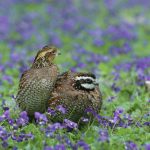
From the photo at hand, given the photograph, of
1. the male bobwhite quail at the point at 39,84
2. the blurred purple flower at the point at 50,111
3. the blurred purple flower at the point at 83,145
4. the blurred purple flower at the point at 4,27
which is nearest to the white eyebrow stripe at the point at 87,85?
the male bobwhite quail at the point at 39,84

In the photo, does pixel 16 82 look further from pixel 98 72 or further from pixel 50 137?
pixel 50 137

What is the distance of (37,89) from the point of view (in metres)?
6.93

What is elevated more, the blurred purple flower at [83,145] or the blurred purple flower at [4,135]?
the blurred purple flower at [4,135]

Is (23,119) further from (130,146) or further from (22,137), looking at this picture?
(130,146)

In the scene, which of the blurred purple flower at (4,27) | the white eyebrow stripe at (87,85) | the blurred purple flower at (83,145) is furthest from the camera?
the blurred purple flower at (4,27)

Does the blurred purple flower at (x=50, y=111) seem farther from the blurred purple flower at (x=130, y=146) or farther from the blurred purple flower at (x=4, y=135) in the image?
the blurred purple flower at (x=130, y=146)

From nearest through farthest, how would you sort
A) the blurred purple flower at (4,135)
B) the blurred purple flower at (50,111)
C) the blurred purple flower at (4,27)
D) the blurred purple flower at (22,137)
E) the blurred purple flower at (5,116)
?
the blurred purple flower at (4,135) < the blurred purple flower at (22,137) < the blurred purple flower at (5,116) < the blurred purple flower at (50,111) < the blurred purple flower at (4,27)

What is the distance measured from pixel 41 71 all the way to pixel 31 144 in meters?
1.27

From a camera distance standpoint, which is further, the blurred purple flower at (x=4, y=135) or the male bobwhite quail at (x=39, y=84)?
the male bobwhite quail at (x=39, y=84)

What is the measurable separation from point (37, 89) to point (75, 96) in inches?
17.1

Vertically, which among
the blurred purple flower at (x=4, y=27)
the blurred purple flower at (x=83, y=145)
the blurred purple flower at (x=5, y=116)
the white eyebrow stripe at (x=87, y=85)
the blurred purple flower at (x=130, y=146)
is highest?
the blurred purple flower at (x=4, y=27)

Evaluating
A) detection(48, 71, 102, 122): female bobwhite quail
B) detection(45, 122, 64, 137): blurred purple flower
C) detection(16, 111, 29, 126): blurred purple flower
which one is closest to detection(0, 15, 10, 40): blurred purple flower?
detection(48, 71, 102, 122): female bobwhite quail

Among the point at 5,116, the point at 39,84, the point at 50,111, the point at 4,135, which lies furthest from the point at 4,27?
the point at 4,135

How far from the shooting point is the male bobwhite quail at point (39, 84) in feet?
22.8
